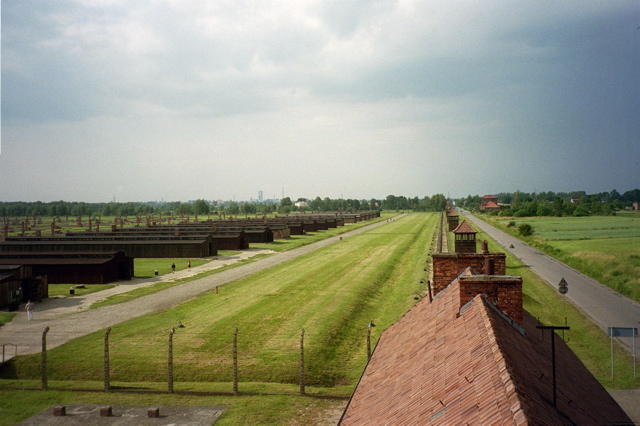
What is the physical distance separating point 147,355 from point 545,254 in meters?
63.7

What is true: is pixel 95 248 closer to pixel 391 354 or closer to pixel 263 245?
pixel 263 245

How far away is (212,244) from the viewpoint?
73438mm

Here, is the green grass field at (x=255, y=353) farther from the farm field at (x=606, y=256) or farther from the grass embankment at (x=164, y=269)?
the farm field at (x=606, y=256)

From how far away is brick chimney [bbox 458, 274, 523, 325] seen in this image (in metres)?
12.3

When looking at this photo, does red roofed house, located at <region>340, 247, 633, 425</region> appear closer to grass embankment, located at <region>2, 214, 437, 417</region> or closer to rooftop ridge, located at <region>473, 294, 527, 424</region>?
rooftop ridge, located at <region>473, 294, 527, 424</region>

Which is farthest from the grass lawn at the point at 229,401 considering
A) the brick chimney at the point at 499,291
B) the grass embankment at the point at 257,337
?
the brick chimney at the point at 499,291

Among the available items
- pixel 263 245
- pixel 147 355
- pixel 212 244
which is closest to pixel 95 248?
pixel 212 244

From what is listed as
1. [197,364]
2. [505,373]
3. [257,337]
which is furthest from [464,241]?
[505,373]

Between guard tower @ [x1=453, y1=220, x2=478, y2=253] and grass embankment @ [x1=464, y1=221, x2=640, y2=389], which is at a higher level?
guard tower @ [x1=453, y1=220, x2=478, y2=253]

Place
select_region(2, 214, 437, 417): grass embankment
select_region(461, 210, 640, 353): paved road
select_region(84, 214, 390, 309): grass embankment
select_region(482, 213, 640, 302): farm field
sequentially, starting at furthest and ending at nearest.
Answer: select_region(482, 213, 640, 302): farm field
select_region(84, 214, 390, 309): grass embankment
select_region(461, 210, 640, 353): paved road
select_region(2, 214, 437, 417): grass embankment

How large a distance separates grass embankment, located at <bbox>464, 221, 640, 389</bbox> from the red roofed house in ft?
35.0

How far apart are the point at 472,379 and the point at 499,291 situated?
4.76 m

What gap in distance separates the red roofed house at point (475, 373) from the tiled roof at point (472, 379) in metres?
0.02

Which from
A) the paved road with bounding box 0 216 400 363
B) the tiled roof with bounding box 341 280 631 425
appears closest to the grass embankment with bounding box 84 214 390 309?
the paved road with bounding box 0 216 400 363
